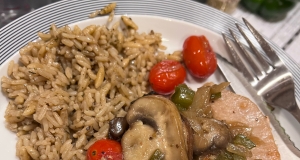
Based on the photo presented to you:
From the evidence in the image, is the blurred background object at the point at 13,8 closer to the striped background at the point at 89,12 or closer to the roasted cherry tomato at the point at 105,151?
the striped background at the point at 89,12

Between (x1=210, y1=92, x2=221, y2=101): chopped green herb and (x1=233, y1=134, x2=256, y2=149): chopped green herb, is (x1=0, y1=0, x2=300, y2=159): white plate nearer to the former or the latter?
(x1=210, y1=92, x2=221, y2=101): chopped green herb

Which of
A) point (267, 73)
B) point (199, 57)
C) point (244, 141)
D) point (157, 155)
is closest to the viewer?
point (157, 155)

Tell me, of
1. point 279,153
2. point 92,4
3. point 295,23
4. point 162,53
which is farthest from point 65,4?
point 295,23

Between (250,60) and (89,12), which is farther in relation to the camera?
(250,60)

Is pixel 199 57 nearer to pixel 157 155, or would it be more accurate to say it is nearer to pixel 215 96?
pixel 215 96

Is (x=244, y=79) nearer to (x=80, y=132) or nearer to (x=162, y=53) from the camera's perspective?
(x=162, y=53)

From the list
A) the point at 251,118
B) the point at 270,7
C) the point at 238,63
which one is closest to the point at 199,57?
the point at 238,63

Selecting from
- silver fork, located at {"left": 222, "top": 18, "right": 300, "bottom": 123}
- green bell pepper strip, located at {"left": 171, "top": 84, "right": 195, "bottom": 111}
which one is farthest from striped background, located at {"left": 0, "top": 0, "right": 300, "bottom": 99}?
green bell pepper strip, located at {"left": 171, "top": 84, "right": 195, "bottom": 111}
